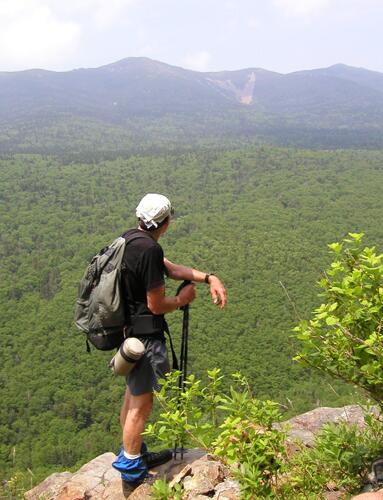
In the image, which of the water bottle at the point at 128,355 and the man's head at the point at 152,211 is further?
the man's head at the point at 152,211

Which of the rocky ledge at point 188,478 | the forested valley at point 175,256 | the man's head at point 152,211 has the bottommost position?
the forested valley at point 175,256

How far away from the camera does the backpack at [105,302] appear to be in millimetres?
2803

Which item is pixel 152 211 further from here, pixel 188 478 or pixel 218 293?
pixel 188 478

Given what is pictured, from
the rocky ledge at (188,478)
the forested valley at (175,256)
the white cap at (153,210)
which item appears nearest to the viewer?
the rocky ledge at (188,478)

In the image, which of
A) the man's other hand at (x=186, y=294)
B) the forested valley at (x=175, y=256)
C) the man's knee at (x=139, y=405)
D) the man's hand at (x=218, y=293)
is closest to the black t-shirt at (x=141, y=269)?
the man's other hand at (x=186, y=294)

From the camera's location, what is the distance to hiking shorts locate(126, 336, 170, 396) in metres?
2.94

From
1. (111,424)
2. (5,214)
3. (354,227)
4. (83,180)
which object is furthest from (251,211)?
(111,424)

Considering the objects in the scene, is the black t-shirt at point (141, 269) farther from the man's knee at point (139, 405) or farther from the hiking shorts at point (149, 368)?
the man's knee at point (139, 405)

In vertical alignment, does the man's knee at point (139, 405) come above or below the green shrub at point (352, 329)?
below

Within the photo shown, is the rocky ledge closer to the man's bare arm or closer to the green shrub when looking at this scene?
the green shrub

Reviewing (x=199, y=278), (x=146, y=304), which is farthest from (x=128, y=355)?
(x=199, y=278)

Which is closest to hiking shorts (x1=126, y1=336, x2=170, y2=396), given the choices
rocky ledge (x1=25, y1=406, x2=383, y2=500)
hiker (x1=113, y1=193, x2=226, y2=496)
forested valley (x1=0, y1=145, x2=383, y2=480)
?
hiker (x1=113, y1=193, x2=226, y2=496)

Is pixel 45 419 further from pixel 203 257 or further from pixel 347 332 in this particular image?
pixel 347 332

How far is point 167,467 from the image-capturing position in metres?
3.23
